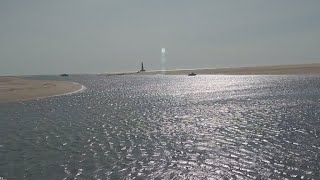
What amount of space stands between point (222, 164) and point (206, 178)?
225cm

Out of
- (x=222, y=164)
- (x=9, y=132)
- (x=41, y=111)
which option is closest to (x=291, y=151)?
(x=222, y=164)

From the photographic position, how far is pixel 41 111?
41.1 meters

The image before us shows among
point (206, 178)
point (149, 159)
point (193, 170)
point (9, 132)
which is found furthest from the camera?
point (9, 132)

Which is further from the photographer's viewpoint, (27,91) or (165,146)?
(27,91)

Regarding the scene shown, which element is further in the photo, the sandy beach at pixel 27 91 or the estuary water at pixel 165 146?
the sandy beach at pixel 27 91

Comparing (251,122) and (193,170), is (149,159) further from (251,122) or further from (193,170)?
(251,122)

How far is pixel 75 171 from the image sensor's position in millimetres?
16766

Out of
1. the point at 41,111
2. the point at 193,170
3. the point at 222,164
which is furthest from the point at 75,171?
the point at 41,111

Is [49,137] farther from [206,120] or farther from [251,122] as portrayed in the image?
[251,122]

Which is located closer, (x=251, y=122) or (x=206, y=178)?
(x=206, y=178)

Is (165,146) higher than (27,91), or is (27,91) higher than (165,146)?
(27,91)

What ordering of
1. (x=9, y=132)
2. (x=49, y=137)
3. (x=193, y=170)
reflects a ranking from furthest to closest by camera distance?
(x=9, y=132), (x=49, y=137), (x=193, y=170)

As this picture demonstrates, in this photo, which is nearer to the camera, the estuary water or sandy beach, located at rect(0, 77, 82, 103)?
the estuary water

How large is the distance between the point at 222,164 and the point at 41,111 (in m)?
29.5
